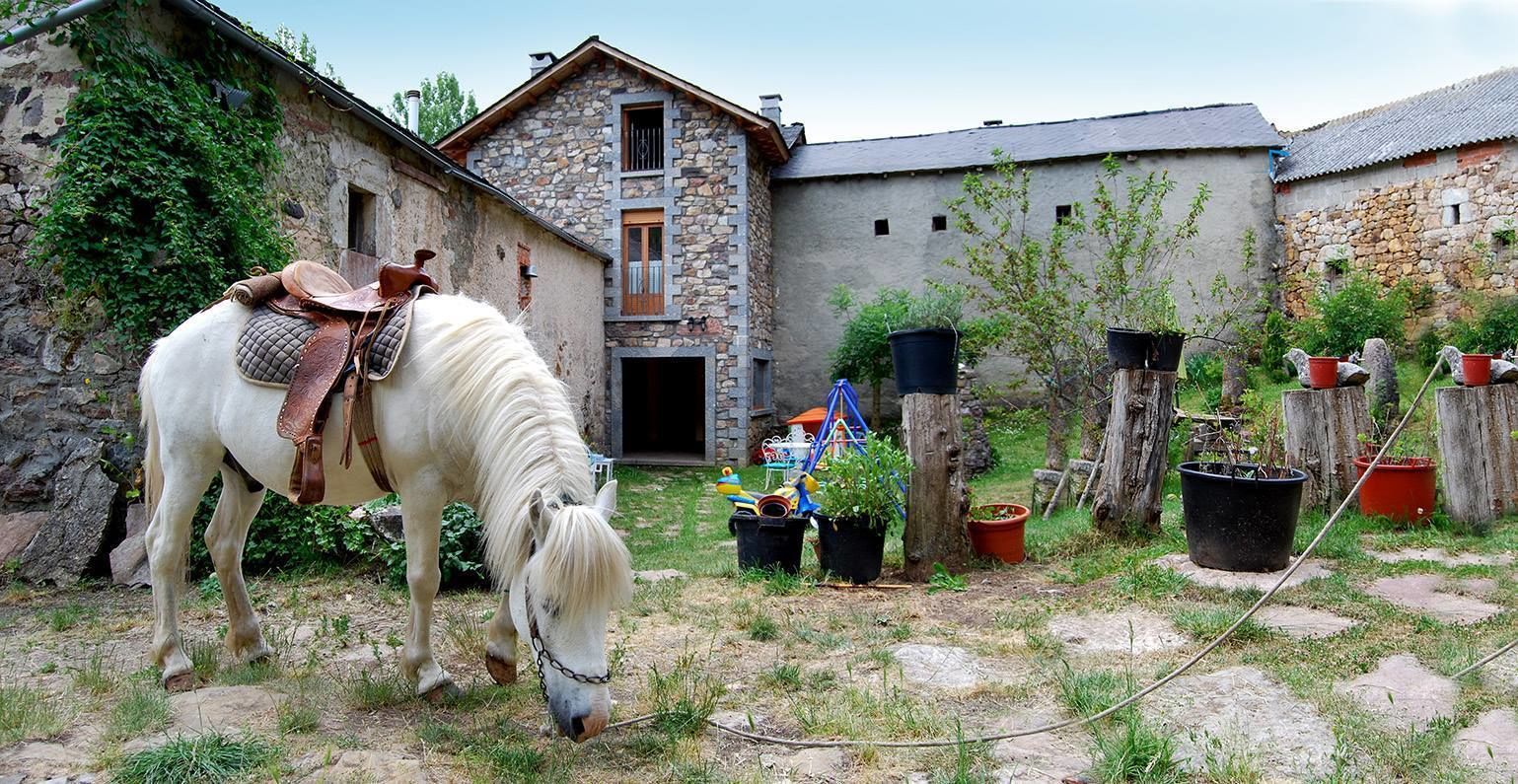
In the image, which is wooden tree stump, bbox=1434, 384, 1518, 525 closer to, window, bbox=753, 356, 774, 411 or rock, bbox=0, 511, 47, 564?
rock, bbox=0, 511, 47, 564

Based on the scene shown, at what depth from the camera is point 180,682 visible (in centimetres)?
291

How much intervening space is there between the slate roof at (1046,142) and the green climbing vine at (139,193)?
1126 cm

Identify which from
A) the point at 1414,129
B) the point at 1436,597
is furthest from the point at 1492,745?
the point at 1414,129

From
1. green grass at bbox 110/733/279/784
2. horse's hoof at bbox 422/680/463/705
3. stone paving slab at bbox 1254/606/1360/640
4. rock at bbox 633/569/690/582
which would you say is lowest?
rock at bbox 633/569/690/582

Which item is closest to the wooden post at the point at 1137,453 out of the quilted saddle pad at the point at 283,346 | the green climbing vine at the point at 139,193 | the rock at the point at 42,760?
the quilted saddle pad at the point at 283,346

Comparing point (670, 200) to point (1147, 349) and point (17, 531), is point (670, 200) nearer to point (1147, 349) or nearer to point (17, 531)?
point (1147, 349)

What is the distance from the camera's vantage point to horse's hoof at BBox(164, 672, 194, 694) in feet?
9.50

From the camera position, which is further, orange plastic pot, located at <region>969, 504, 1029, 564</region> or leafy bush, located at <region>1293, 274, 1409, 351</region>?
leafy bush, located at <region>1293, 274, 1409, 351</region>

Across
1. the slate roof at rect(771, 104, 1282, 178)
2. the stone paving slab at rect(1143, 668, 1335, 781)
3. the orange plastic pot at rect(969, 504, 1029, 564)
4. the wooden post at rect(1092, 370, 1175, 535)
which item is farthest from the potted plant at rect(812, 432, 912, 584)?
the slate roof at rect(771, 104, 1282, 178)

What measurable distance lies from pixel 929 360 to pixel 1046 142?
1203 cm

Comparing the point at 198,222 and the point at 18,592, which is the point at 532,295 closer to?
the point at 198,222

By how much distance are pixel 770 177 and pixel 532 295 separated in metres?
6.47

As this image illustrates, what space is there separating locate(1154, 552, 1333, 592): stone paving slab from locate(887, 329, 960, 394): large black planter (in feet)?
5.20

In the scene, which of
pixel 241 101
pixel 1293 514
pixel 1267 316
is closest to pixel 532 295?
pixel 241 101
